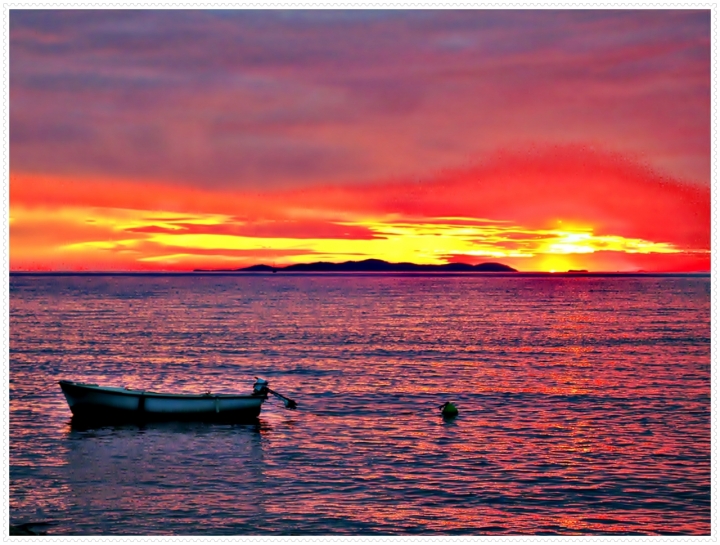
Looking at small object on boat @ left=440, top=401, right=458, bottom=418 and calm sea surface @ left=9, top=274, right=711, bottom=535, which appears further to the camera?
small object on boat @ left=440, top=401, right=458, bottom=418

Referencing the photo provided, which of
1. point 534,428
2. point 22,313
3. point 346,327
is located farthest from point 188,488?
point 22,313

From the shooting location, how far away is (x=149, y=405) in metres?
48.0

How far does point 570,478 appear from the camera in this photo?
121 feet

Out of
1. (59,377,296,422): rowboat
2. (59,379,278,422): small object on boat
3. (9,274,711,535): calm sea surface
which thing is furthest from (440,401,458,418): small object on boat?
(59,379,278,422): small object on boat

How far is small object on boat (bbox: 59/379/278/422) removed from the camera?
48062mm

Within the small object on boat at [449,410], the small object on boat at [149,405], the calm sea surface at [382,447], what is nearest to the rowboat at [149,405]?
the small object on boat at [149,405]

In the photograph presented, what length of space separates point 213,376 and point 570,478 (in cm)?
3934

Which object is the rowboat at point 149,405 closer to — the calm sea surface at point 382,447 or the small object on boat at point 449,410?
the calm sea surface at point 382,447

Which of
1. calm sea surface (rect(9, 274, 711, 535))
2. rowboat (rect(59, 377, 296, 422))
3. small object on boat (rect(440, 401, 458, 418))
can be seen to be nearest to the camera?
calm sea surface (rect(9, 274, 711, 535))

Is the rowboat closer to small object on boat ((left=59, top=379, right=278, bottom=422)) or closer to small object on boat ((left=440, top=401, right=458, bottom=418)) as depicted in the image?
small object on boat ((left=59, top=379, right=278, bottom=422))

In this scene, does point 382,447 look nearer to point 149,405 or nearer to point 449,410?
point 449,410

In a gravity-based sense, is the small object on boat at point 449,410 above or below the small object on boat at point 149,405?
below

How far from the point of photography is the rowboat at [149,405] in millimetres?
48062
